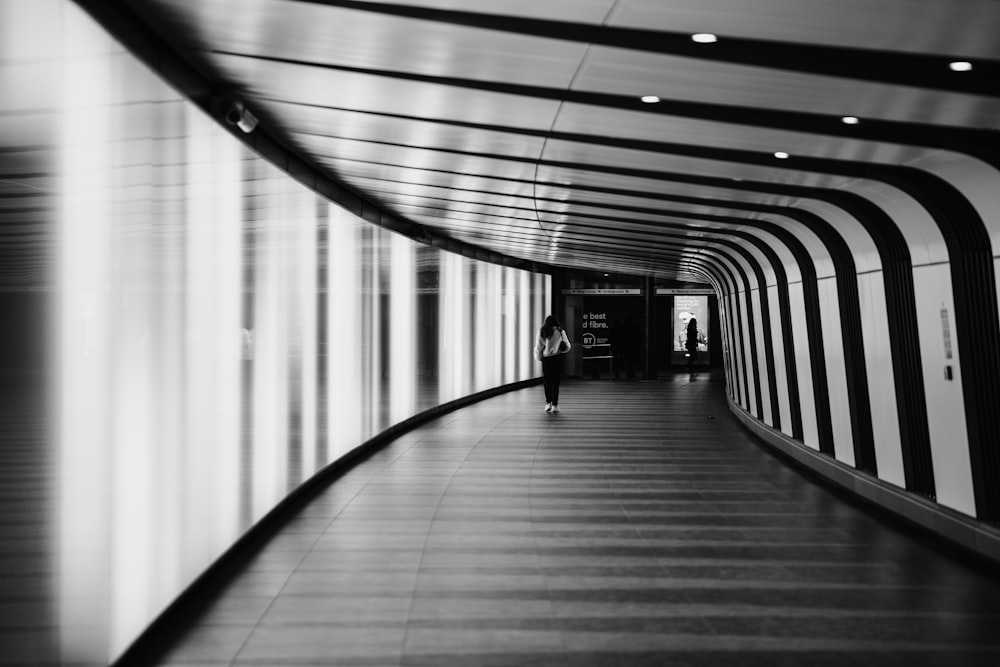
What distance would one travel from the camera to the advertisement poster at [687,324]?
39.0m

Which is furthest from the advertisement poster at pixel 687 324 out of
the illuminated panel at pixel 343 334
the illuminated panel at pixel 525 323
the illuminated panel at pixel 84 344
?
the illuminated panel at pixel 84 344

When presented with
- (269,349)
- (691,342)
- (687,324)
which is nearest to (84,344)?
(269,349)

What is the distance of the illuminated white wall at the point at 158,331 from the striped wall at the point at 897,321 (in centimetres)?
446

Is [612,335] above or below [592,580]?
above

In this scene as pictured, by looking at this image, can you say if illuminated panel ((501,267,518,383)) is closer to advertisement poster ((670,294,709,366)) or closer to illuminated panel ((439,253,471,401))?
illuminated panel ((439,253,471,401))

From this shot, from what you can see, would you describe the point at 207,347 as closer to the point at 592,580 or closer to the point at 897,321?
the point at 592,580

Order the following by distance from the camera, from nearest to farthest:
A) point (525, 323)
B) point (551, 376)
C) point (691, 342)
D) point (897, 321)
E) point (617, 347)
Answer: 1. point (897, 321)
2. point (551, 376)
3. point (525, 323)
4. point (617, 347)
5. point (691, 342)

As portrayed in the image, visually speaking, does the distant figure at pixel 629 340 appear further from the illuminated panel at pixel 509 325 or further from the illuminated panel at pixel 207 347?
the illuminated panel at pixel 207 347

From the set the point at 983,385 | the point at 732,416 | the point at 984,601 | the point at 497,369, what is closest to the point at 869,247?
the point at 983,385

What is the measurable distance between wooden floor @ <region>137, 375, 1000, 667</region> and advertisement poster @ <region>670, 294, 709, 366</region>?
91.2ft

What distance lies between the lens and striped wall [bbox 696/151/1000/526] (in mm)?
7445

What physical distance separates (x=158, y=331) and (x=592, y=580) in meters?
3.13

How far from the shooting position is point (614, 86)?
593 cm

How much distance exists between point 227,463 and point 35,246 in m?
3.58
